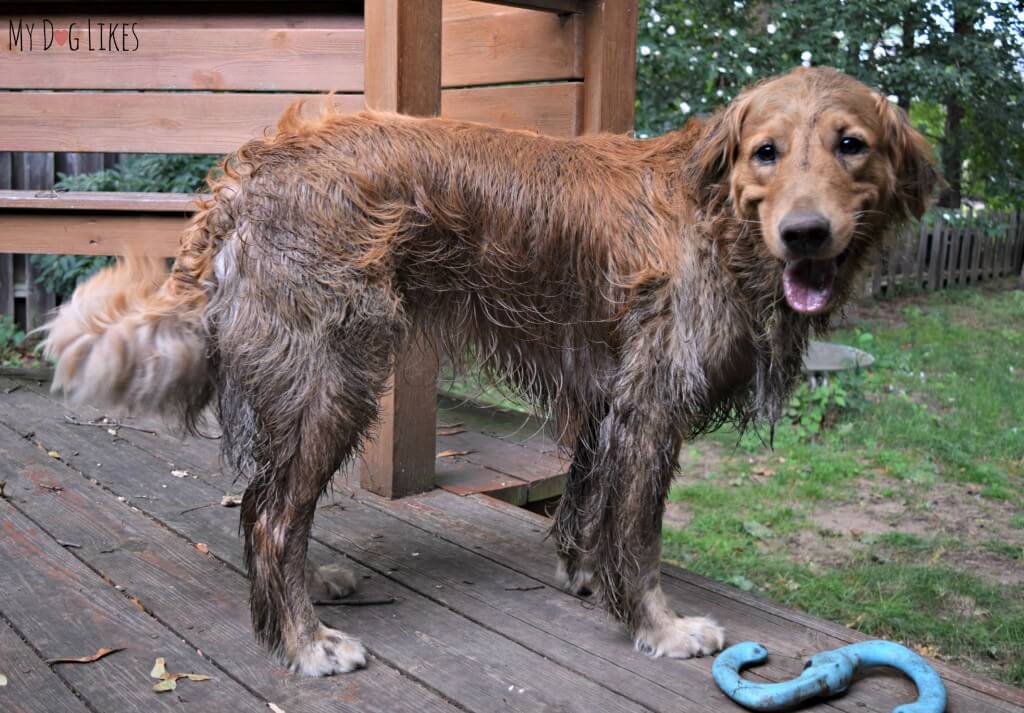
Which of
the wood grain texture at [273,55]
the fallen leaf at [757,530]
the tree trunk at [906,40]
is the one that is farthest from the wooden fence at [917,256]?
the wood grain texture at [273,55]

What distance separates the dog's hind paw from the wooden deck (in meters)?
0.06

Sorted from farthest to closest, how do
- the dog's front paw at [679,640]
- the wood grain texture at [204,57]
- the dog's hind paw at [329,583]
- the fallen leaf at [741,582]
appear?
1. the fallen leaf at [741,582]
2. the wood grain texture at [204,57]
3. the dog's hind paw at [329,583]
4. the dog's front paw at [679,640]

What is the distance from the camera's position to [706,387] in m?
2.78

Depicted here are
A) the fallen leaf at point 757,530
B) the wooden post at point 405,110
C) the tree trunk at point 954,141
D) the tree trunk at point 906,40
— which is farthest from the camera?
the tree trunk at point 954,141

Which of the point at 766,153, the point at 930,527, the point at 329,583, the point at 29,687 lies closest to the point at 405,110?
the point at 766,153

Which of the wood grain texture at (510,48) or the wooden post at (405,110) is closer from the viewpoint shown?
the wooden post at (405,110)

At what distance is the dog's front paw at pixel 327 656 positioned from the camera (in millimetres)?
2594

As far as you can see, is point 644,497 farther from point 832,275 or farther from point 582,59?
point 582,59

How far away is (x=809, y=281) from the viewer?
2521mm

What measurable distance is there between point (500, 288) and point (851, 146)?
1035 mm

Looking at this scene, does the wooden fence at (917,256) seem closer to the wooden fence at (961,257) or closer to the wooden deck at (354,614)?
the wooden fence at (961,257)

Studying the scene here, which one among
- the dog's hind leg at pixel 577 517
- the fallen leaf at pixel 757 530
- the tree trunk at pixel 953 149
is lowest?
the fallen leaf at pixel 757 530

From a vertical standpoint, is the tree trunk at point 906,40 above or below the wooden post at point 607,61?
above

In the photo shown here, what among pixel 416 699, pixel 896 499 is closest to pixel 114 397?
pixel 416 699
